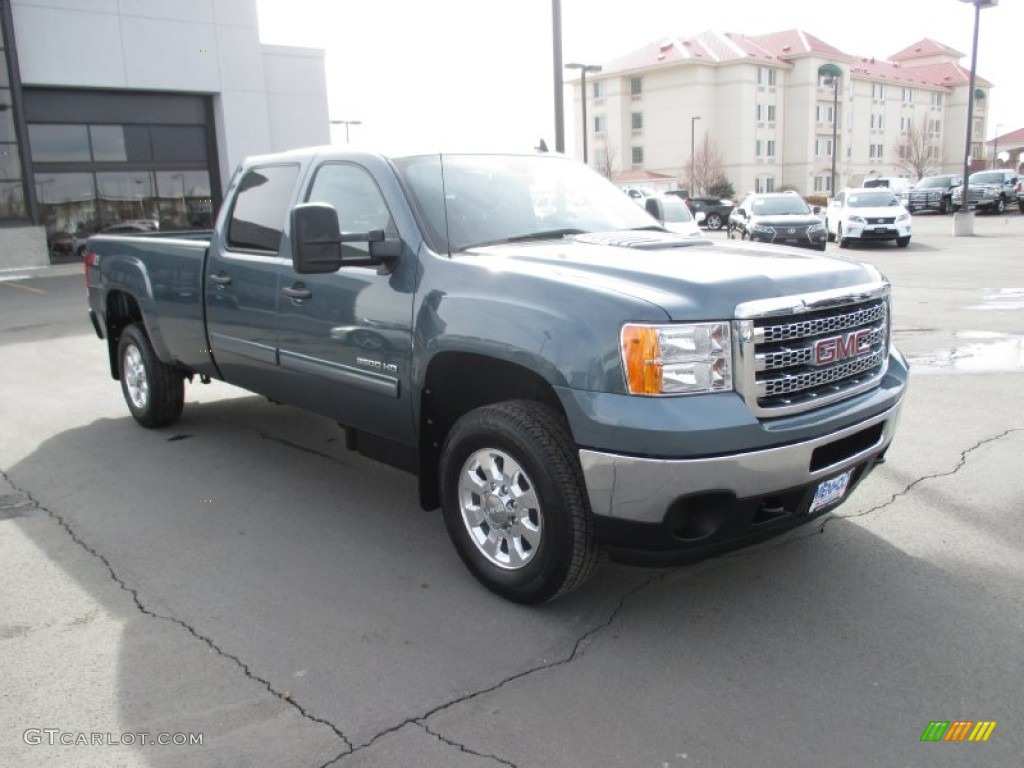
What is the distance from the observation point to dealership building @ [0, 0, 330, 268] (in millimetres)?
23469

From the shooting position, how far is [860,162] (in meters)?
92.2

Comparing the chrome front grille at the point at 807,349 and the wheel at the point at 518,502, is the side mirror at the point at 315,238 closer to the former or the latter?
the wheel at the point at 518,502

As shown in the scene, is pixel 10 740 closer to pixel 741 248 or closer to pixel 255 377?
pixel 255 377

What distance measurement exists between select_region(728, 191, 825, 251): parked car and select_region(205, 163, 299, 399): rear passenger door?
1567 centimetres

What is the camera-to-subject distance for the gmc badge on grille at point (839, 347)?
11.3ft

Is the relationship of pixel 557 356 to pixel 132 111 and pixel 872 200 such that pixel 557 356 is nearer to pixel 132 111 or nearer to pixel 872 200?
pixel 872 200

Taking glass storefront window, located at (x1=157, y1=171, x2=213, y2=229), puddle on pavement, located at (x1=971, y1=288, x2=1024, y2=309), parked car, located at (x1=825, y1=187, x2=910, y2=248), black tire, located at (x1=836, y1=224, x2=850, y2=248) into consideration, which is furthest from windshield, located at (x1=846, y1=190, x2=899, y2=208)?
glass storefront window, located at (x1=157, y1=171, x2=213, y2=229)

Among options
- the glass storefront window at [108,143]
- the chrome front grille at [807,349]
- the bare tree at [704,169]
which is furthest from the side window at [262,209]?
the bare tree at [704,169]

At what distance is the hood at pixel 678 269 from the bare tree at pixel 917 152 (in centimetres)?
8865

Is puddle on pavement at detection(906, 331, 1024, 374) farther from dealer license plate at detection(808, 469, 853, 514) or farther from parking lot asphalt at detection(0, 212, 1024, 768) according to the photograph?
dealer license plate at detection(808, 469, 853, 514)

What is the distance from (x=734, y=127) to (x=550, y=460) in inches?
3221

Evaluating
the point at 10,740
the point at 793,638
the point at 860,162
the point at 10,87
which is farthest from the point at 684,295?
the point at 860,162

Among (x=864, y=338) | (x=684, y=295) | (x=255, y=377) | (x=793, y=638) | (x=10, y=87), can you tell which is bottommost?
(x=793, y=638)

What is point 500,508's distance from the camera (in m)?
3.69
